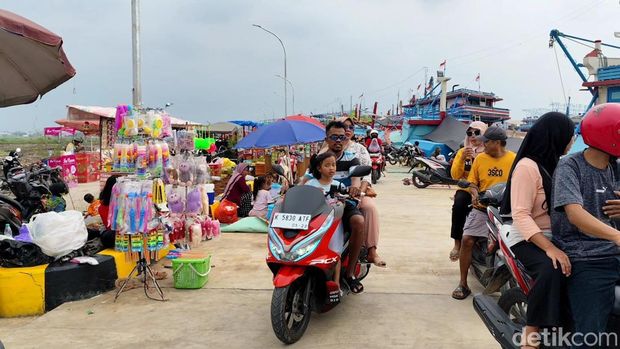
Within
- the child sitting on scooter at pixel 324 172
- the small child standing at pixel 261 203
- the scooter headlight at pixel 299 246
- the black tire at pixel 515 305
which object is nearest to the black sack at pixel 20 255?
the scooter headlight at pixel 299 246

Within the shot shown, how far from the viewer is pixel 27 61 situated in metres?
2.88

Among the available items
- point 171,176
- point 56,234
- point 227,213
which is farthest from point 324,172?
point 227,213

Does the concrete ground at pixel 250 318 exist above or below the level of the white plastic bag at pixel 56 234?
below

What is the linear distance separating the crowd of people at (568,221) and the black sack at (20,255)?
165 inches

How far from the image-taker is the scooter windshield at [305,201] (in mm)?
3391

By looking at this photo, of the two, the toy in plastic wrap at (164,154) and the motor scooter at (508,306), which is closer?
the motor scooter at (508,306)

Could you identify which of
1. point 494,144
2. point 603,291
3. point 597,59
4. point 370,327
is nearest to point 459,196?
point 494,144

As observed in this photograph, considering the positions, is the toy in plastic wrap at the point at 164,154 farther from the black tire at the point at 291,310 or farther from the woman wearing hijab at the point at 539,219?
the woman wearing hijab at the point at 539,219

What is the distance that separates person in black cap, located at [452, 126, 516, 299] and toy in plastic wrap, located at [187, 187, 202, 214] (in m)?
3.59

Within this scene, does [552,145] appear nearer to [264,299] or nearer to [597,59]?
[264,299]

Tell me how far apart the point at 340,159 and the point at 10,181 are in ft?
18.1

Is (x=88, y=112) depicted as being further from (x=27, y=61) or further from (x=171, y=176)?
(x=27, y=61)

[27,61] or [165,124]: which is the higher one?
[27,61]

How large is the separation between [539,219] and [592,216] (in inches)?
15.5
